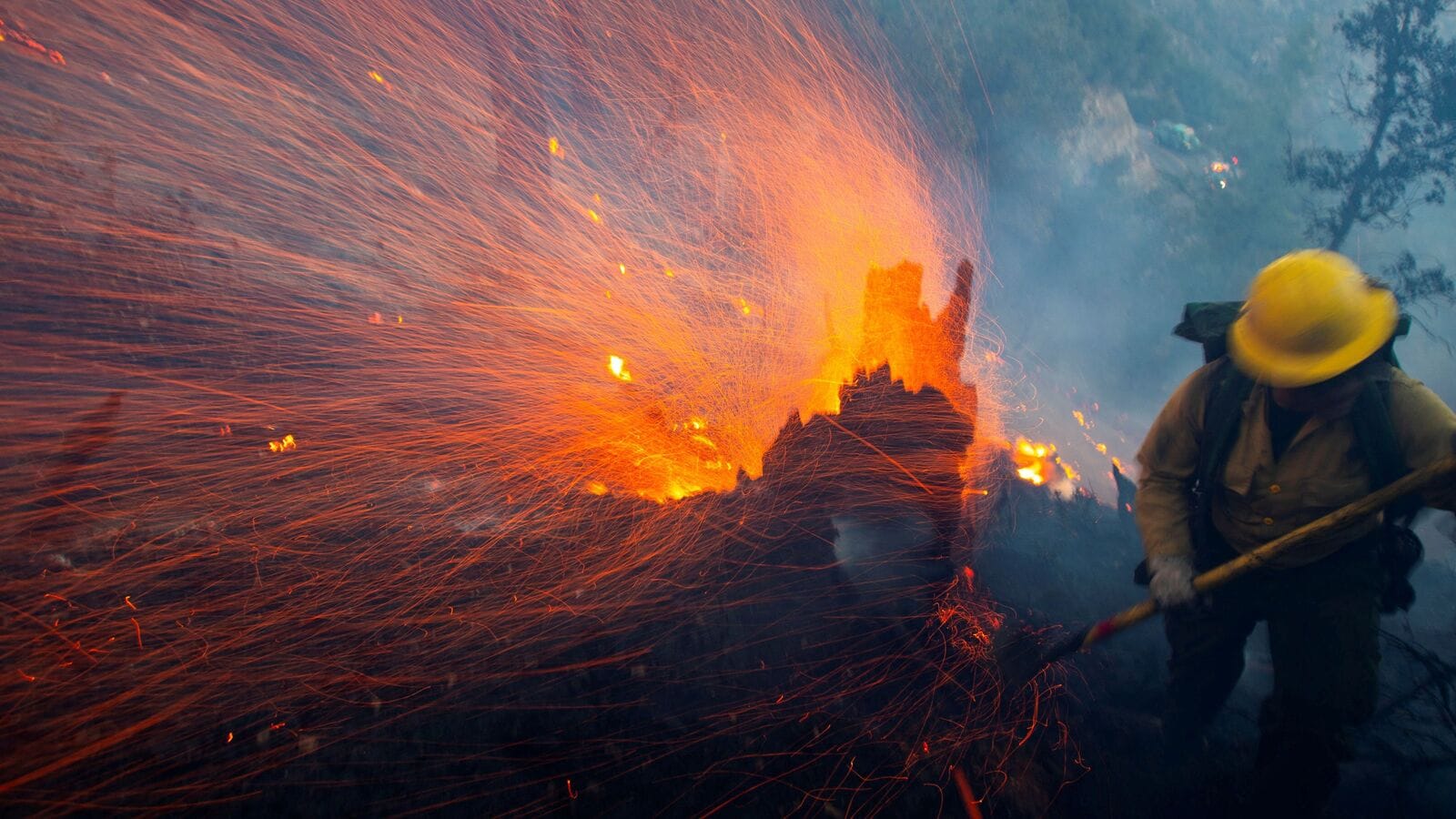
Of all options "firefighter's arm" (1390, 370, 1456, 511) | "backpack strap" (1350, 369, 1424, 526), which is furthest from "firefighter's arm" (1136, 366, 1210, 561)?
"firefighter's arm" (1390, 370, 1456, 511)

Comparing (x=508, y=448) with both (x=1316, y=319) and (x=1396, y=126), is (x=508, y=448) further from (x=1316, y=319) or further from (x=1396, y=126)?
(x=1396, y=126)

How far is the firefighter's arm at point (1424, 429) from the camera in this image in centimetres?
236

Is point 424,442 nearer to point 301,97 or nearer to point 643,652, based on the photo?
point 643,652

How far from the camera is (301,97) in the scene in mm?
6891

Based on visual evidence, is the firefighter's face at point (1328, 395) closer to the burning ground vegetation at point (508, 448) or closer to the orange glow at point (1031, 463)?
the burning ground vegetation at point (508, 448)

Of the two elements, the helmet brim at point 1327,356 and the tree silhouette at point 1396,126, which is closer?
the helmet brim at point 1327,356

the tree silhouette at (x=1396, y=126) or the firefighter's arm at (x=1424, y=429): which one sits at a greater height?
the tree silhouette at (x=1396, y=126)

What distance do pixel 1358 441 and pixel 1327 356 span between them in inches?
16.8

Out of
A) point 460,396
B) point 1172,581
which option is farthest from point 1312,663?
point 460,396

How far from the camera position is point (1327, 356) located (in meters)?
2.44

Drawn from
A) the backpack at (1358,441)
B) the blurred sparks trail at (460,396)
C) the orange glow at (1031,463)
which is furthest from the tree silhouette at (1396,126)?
the backpack at (1358,441)

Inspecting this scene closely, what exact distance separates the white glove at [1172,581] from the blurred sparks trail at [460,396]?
1.11 metres

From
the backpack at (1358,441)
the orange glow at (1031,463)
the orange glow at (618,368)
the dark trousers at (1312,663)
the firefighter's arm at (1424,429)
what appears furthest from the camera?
the orange glow at (1031,463)

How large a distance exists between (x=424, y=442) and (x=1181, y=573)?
15.7 feet
